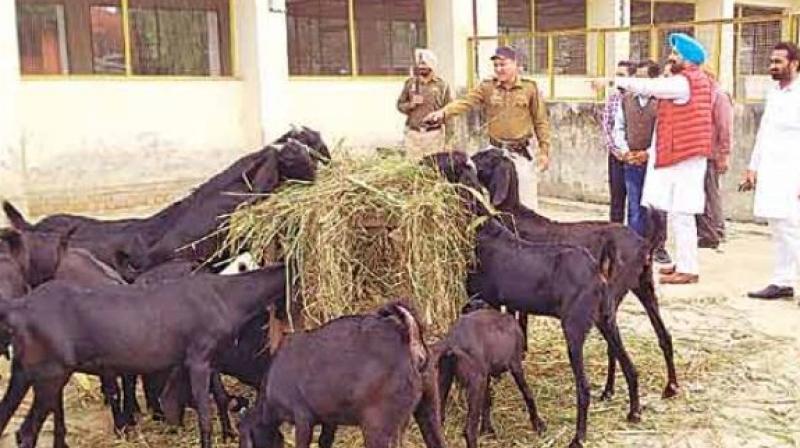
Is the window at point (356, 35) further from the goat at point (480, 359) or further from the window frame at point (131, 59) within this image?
the goat at point (480, 359)

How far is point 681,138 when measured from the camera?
794 cm

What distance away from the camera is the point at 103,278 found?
534 cm

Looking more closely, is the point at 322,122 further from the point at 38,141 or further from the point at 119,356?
the point at 119,356

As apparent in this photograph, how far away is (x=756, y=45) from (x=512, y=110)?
9.09 metres

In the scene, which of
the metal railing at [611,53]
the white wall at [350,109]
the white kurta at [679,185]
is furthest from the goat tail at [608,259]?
the white wall at [350,109]

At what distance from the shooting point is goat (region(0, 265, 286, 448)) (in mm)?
4336

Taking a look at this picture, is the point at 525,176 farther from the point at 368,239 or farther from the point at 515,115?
the point at 368,239

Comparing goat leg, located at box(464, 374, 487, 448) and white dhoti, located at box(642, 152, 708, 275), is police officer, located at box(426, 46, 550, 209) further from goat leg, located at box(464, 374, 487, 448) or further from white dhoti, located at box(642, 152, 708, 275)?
goat leg, located at box(464, 374, 487, 448)

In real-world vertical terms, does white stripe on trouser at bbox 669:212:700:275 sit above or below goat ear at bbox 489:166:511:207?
below

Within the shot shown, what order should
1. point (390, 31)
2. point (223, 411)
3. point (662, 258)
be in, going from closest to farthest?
1. point (223, 411)
2. point (662, 258)
3. point (390, 31)

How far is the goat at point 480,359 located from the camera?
468cm

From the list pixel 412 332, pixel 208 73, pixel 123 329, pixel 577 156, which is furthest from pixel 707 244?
pixel 208 73

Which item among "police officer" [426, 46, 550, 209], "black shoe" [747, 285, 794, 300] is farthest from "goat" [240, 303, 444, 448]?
"black shoe" [747, 285, 794, 300]

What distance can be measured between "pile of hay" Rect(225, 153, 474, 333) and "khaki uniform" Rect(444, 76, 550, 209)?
99.4 inches
